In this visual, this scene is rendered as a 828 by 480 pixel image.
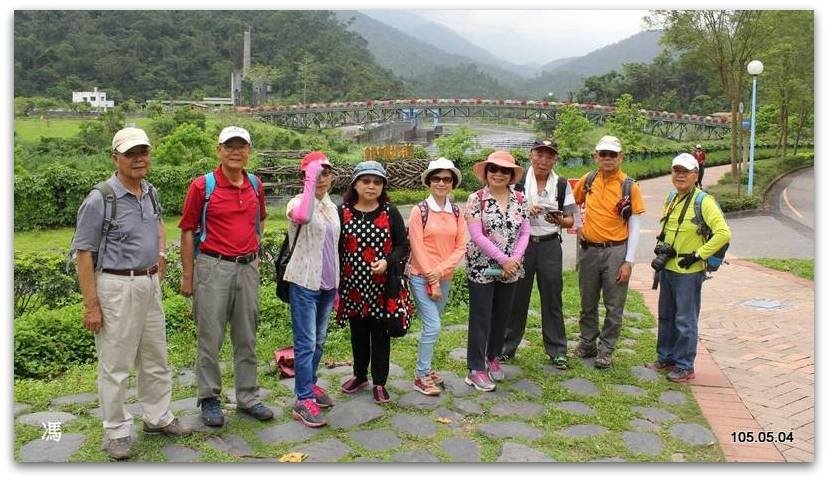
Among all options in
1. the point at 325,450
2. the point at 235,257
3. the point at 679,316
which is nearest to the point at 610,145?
the point at 679,316

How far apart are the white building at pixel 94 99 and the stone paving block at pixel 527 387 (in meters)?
14.0

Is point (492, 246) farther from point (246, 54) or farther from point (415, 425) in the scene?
point (246, 54)

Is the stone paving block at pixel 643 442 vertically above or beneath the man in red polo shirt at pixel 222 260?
beneath

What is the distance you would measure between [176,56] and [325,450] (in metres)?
22.1

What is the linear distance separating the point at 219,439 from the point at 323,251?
3.21 ft

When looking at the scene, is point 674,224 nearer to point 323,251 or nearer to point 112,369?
point 323,251

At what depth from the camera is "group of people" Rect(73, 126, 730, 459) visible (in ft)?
9.43

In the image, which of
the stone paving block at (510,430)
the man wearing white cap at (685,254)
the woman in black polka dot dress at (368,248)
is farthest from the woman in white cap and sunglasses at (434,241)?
the man wearing white cap at (685,254)

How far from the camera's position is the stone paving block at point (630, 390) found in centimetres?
373

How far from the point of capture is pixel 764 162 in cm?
2123

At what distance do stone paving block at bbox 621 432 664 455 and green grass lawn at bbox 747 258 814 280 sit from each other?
16.2 feet

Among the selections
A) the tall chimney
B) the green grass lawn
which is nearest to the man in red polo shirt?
the green grass lawn

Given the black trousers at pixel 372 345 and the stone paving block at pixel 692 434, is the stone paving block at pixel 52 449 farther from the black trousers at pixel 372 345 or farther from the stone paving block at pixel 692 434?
the stone paving block at pixel 692 434

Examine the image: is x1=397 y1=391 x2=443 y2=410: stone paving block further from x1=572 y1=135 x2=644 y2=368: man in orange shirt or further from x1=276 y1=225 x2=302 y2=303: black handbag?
x1=572 y1=135 x2=644 y2=368: man in orange shirt
